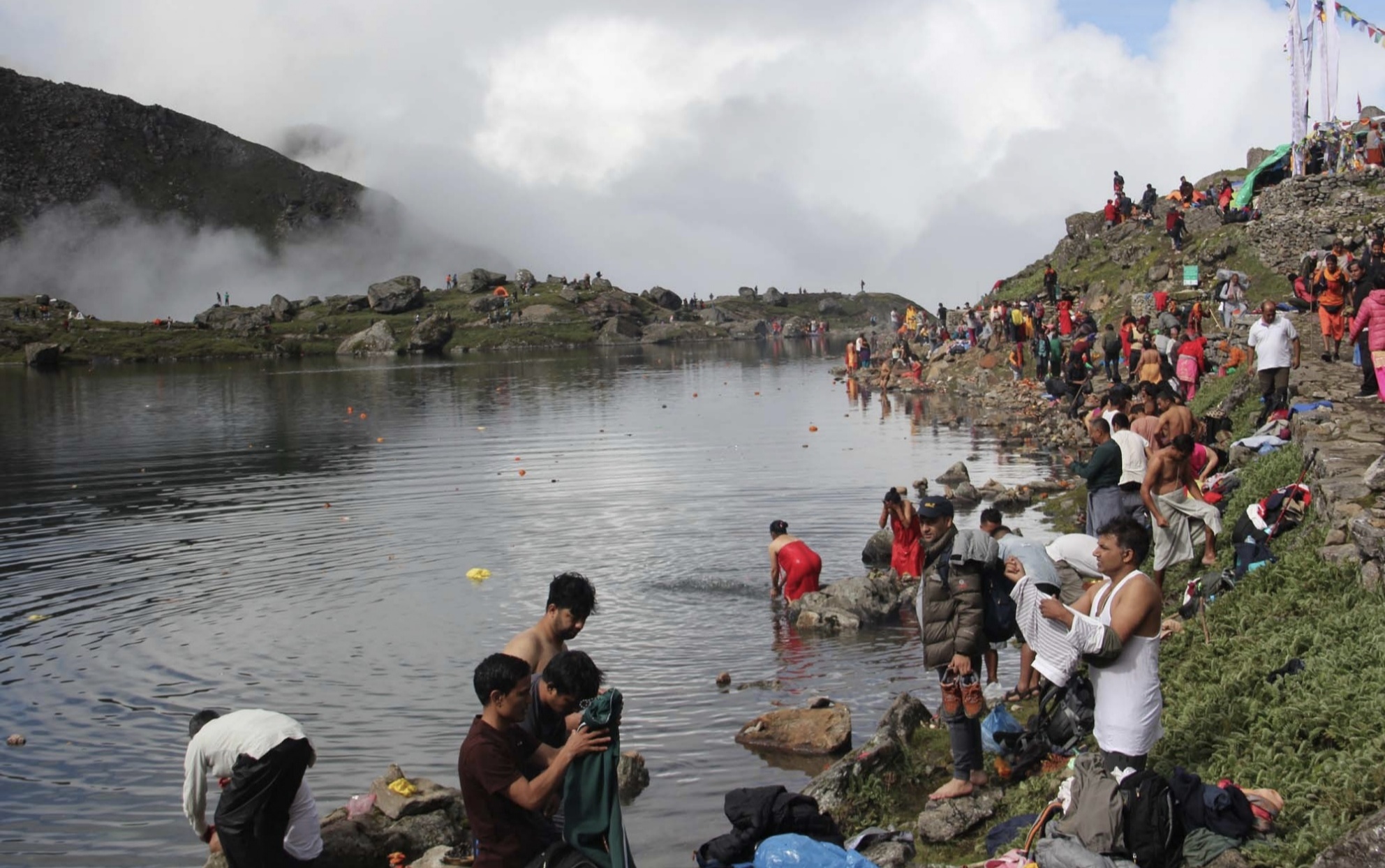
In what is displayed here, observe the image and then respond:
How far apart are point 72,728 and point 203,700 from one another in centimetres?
139

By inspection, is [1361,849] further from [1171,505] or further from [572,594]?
[1171,505]

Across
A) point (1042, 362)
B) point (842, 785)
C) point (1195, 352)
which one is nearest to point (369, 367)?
point (1042, 362)

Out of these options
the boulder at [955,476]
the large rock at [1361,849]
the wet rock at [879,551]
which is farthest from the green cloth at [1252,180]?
the large rock at [1361,849]

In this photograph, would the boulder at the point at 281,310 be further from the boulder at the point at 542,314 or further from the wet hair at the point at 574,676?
the wet hair at the point at 574,676

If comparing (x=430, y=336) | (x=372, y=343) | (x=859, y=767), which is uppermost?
(x=430, y=336)

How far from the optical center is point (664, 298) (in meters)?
161

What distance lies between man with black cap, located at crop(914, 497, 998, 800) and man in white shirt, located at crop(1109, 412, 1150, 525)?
4.97 metres

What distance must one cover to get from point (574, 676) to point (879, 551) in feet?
45.7

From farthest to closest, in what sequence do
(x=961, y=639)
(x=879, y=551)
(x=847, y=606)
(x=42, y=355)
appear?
(x=42, y=355), (x=879, y=551), (x=847, y=606), (x=961, y=639)

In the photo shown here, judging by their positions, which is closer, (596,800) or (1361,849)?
(1361,849)

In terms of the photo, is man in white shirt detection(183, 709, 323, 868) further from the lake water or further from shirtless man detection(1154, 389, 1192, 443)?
shirtless man detection(1154, 389, 1192, 443)

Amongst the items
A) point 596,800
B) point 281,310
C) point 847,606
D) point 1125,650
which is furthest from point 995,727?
point 281,310

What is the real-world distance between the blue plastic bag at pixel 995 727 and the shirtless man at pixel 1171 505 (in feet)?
12.9

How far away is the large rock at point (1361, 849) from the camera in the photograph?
6.05 meters
